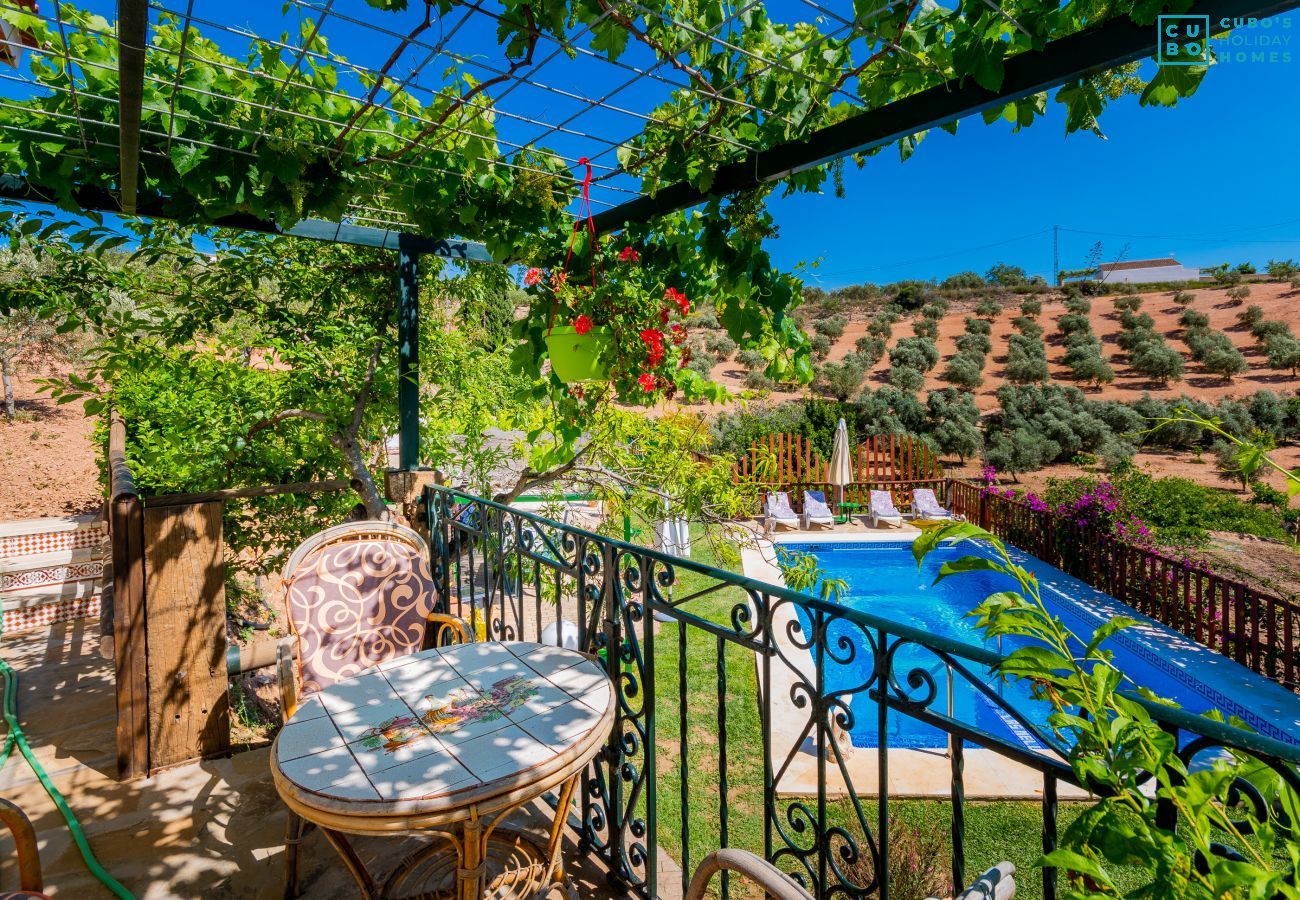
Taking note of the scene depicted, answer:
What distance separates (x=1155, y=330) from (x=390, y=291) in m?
28.9

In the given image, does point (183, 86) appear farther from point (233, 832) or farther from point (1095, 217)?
point (1095, 217)

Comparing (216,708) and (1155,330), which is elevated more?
(1155,330)

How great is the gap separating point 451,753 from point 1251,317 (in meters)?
31.7

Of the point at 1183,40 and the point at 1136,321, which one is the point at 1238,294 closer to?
the point at 1136,321

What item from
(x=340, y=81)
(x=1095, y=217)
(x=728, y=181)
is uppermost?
(x=1095, y=217)

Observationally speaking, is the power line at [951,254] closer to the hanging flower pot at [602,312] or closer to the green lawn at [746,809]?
the green lawn at [746,809]

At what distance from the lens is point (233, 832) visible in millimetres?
2111

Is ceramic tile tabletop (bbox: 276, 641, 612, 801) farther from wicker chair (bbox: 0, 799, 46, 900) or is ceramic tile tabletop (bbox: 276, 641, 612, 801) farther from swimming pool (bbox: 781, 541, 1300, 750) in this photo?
swimming pool (bbox: 781, 541, 1300, 750)

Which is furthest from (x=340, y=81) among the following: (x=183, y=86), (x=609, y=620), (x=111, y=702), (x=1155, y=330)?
(x=1155, y=330)

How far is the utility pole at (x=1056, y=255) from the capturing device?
31.2 meters

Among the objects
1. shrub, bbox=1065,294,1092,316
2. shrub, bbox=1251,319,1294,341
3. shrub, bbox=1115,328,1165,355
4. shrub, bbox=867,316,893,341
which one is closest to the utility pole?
shrub, bbox=1065,294,1092,316

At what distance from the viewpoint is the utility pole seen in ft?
102

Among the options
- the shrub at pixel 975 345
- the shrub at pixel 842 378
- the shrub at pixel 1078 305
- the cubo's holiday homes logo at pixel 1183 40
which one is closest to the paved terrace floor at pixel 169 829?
the cubo's holiday homes logo at pixel 1183 40

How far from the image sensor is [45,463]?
948 centimetres
